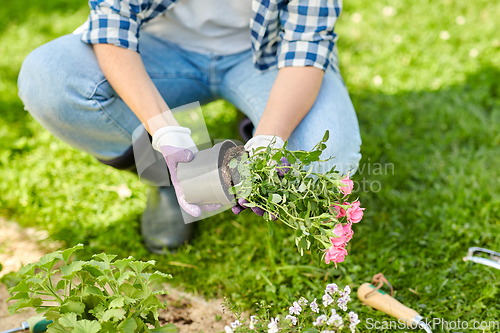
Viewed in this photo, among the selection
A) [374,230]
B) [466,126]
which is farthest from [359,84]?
[374,230]

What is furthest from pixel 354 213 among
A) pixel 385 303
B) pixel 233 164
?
pixel 385 303

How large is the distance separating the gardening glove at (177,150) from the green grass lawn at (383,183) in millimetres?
448

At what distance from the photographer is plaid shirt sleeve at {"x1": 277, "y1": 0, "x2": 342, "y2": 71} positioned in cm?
138

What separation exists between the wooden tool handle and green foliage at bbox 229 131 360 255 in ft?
1.48

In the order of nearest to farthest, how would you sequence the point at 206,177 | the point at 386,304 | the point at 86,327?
1. the point at 86,327
2. the point at 206,177
3. the point at 386,304

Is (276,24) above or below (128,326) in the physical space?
above

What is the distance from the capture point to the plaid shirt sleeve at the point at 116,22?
4.39 ft

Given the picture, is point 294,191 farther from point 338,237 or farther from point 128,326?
point 128,326

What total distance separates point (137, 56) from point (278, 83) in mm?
482

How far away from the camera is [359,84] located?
2.52 meters

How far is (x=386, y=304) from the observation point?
130 cm

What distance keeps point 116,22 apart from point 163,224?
800 millimetres

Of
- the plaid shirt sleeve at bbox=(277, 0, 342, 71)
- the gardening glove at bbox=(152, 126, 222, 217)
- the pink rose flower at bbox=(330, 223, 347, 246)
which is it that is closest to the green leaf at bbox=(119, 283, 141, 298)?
the gardening glove at bbox=(152, 126, 222, 217)


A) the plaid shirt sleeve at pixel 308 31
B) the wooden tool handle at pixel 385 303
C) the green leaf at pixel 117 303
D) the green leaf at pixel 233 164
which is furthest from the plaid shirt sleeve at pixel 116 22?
the wooden tool handle at pixel 385 303
